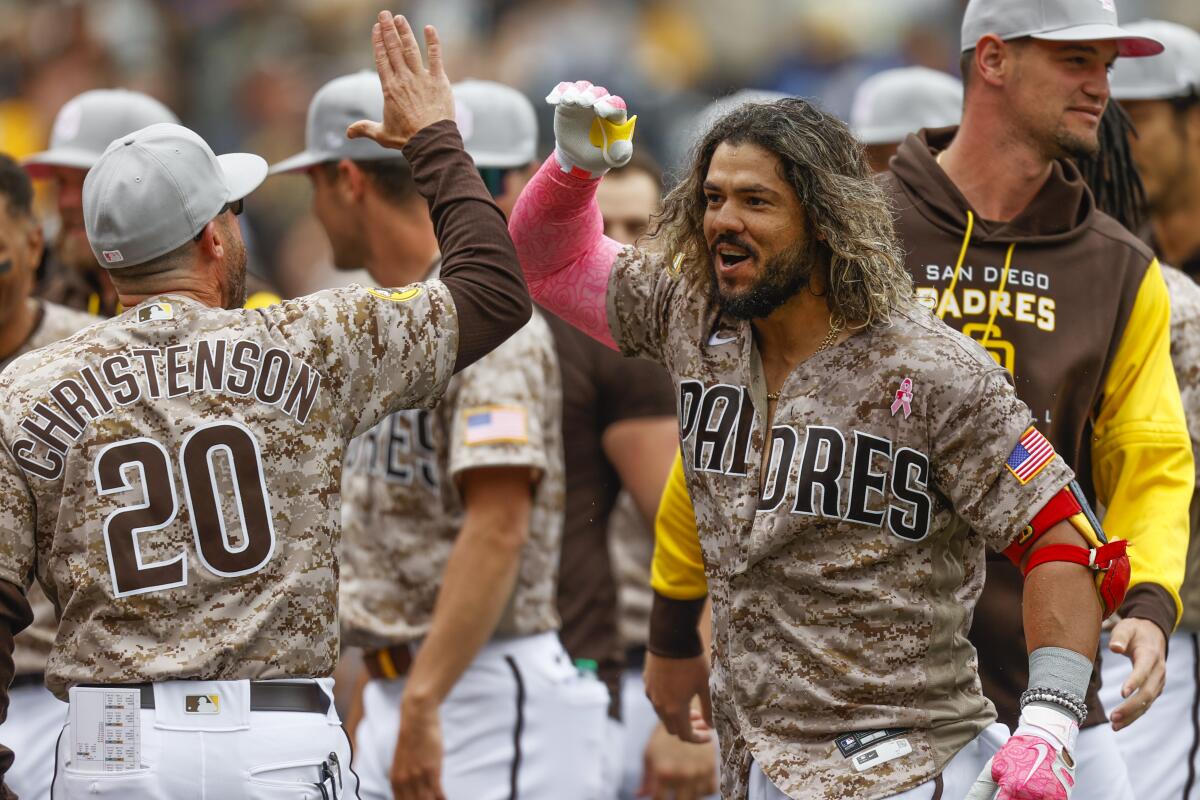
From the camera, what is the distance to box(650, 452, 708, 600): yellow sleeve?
4375 millimetres

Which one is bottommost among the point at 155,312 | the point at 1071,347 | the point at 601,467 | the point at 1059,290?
the point at 601,467

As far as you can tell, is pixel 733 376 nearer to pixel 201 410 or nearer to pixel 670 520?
pixel 670 520

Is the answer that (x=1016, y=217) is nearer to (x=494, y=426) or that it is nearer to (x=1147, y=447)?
(x=1147, y=447)

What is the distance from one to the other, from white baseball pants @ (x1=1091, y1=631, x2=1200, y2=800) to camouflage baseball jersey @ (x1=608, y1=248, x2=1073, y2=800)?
207 centimetres

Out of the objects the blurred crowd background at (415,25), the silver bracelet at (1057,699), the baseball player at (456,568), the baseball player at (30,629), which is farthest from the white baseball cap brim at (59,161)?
the blurred crowd background at (415,25)

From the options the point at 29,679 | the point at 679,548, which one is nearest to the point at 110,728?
the point at 679,548

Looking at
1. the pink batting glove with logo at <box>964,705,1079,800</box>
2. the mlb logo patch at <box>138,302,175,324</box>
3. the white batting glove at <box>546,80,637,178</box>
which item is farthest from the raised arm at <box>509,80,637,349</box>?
the pink batting glove with logo at <box>964,705,1079,800</box>

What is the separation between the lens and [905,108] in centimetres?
726

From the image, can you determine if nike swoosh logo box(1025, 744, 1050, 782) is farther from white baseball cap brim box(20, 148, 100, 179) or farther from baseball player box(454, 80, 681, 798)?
white baseball cap brim box(20, 148, 100, 179)

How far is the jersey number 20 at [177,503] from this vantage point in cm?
352

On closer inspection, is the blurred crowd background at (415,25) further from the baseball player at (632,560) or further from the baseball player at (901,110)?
the baseball player at (632,560)

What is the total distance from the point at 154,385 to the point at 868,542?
1.53m

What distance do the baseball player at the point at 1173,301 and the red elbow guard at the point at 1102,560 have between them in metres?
1.56

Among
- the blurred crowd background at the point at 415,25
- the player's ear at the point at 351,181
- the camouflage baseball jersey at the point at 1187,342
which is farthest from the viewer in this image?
the blurred crowd background at the point at 415,25
